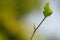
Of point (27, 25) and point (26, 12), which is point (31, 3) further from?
point (27, 25)

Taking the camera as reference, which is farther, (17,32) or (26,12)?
(26,12)

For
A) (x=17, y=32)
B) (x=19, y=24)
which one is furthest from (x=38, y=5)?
(x=17, y=32)

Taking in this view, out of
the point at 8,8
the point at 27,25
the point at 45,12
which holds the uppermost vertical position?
the point at 45,12

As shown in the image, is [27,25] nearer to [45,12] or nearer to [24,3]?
[24,3]

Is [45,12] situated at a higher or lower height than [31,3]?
higher

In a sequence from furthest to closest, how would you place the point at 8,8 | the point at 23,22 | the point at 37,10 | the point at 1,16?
1. the point at 37,10
2. the point at 23,22
3. the point at 8,8
4. the point at 1,16

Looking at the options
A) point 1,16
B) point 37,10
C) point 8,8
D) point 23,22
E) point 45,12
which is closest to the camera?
point 45,12
